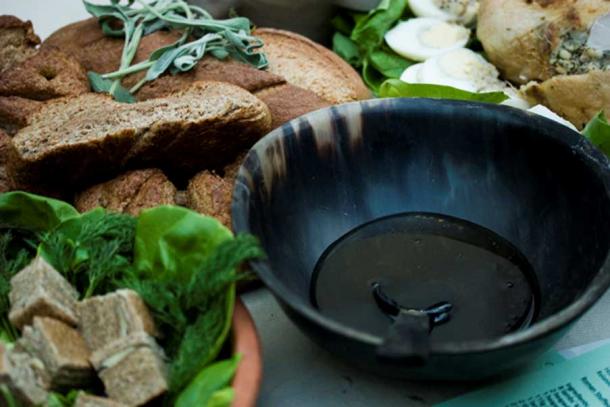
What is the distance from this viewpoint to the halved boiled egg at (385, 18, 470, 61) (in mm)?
1316

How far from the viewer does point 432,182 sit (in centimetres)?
91

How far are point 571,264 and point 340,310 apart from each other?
249mm

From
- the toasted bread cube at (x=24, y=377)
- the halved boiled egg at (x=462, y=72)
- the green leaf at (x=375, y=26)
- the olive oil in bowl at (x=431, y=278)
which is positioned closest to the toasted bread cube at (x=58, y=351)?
the toasted bread cube at (x=24, y=377)

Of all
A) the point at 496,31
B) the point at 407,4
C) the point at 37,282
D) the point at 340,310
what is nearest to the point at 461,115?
the point at 340,310

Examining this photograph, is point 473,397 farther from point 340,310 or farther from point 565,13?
point 565,13

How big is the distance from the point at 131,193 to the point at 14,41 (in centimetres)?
46

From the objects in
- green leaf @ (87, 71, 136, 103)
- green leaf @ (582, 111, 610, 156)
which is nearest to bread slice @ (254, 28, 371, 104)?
green leaf @ (87, 71, 136, 103)

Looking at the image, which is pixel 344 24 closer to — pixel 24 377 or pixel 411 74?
pixel 411 74

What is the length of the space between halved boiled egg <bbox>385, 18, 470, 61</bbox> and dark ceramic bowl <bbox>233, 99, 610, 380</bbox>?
46 cm

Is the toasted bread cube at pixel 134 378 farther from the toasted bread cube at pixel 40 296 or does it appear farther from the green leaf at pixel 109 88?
the green leaf at pixel 109 88

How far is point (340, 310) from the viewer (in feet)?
2.54

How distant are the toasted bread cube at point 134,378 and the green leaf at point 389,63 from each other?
2.69 ft

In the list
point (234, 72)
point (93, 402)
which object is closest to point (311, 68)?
point (234, 72)

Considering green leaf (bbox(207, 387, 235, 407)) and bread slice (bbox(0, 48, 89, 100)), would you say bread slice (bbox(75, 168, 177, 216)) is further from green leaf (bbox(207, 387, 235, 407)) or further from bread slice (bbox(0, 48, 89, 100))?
green leaf (bbox(207, 387, 235, 407))
